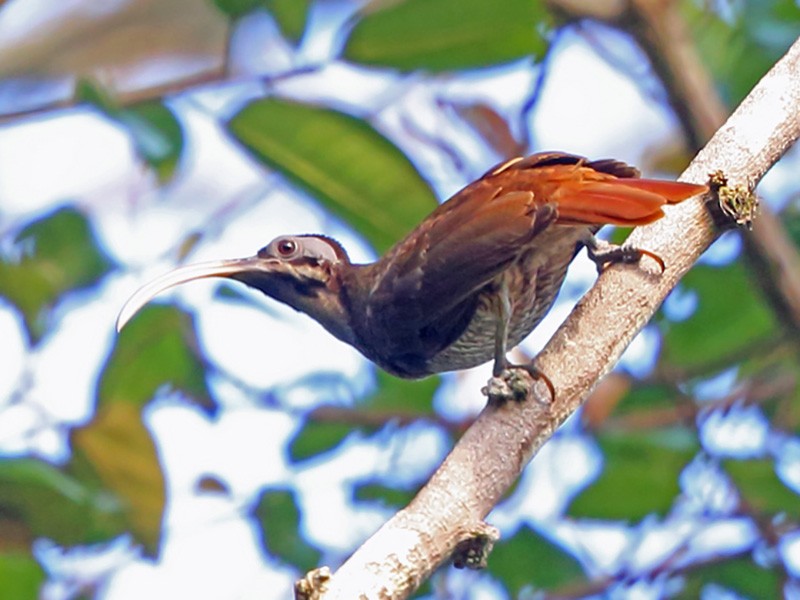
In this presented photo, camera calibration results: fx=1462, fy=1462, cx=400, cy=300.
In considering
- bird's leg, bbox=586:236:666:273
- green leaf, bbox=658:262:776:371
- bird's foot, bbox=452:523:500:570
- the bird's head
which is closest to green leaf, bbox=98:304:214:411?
the bird's head

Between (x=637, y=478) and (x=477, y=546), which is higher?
(x=637, y=478)

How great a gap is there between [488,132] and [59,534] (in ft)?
6.74

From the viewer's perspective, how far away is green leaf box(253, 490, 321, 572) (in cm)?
520

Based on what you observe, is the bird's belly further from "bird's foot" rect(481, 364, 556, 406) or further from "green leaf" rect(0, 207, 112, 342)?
"green leaf" rect(0, 207, 112, 342)

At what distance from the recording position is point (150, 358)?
504 cm

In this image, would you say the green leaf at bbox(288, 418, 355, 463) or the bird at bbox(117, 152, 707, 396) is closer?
the bird at bbox(117, 152, 707, 396)

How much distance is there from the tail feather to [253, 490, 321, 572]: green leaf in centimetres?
219

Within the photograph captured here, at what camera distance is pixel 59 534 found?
14.5 ft

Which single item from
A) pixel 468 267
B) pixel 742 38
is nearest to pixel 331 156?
pixel 468 267

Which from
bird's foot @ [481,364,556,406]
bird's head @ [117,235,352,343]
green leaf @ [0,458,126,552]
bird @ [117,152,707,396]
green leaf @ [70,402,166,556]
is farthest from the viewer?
green leaf @ [70,402,166,556]

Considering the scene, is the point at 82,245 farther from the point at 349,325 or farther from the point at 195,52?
the point at 195,52

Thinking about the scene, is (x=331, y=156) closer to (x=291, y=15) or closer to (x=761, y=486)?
(x=291, y=15)

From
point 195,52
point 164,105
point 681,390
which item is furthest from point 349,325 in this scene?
point 195,52

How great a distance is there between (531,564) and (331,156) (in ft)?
5.22
